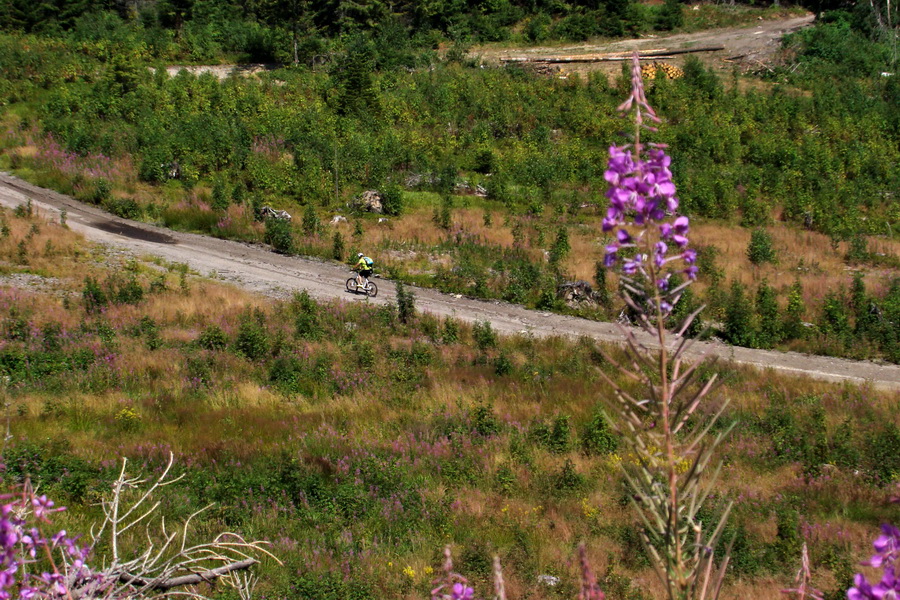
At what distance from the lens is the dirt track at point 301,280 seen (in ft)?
61.3

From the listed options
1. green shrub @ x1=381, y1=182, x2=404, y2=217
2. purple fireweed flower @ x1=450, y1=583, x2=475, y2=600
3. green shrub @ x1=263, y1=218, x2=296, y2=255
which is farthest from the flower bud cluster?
green shrub @ x1=381, y1=182, x2=404, y2=217

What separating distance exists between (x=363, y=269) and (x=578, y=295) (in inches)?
253

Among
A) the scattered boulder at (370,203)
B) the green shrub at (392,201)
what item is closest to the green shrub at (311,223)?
the scattered boulder at (370,203)

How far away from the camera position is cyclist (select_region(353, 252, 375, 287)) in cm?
2180

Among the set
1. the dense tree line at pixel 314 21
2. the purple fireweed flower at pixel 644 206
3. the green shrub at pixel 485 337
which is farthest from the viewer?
the dense tree line at pixel 314 21

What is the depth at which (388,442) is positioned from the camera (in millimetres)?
12922

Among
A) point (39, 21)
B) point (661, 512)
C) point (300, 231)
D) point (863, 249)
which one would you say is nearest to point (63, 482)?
point (661, 512)

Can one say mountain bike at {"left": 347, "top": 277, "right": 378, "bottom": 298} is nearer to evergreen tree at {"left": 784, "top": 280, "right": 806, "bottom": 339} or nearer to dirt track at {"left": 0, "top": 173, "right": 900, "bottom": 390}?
dirt track at {"left": 0, "top": 173, "right": 900, "bottom": 390}

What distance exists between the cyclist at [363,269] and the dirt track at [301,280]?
21.2 inches

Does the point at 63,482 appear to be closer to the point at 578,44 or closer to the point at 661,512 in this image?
the point at 661,512

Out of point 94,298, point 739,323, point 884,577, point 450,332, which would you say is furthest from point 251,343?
point 884,577

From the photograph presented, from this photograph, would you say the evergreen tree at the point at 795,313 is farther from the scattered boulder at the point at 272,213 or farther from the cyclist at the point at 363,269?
the scattered boulder at the point at 272,213

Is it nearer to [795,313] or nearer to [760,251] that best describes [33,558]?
[795,313]

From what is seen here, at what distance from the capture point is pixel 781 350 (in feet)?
64.3
